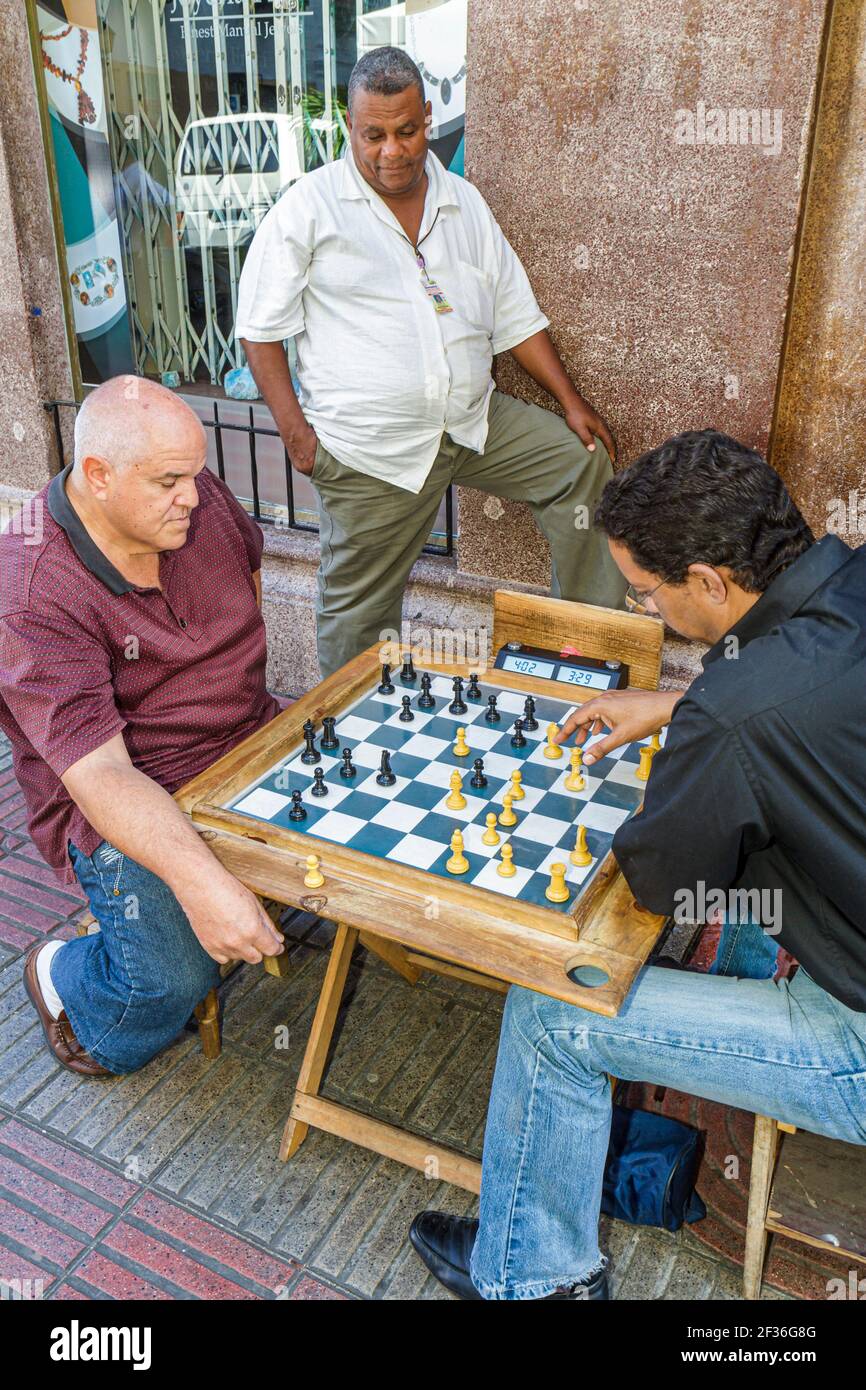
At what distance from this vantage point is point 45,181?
534 centimetres

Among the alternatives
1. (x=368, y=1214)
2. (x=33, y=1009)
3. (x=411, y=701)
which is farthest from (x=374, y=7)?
(x=368, y=1214)

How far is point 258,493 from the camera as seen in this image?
564 cm

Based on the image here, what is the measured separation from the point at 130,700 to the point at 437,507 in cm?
164

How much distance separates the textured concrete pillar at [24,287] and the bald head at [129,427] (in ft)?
10.7

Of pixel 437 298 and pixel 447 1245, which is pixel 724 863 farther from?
pixel 437 298

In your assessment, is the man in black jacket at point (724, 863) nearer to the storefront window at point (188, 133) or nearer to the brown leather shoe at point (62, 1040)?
the brown leather shoe at point (62, 1040)

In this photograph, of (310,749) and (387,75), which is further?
(387,75)

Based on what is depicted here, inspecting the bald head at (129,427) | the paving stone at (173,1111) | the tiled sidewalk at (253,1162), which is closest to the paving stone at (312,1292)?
the tiled sidewalk at (253,1162)

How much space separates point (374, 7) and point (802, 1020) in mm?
4402

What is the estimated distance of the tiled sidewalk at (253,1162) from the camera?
2.51 m

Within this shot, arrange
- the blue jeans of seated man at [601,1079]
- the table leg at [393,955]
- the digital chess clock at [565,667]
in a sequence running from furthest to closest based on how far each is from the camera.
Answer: the table leg at [393,955] < the digital chess clock at [565,667] < the blue jeans of seated man at [601,1079]

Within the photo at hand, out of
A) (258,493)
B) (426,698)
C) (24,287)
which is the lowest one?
(258,493)

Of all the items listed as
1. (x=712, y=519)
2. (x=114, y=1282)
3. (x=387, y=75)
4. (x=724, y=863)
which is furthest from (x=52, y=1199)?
(x=387, y=75)

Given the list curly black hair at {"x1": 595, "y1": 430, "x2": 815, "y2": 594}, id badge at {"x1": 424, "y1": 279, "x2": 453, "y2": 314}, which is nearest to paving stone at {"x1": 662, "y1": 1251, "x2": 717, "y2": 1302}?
curly black hair at {"x1": 595, "y1": 430, "x2": 815, "y2": 594}
